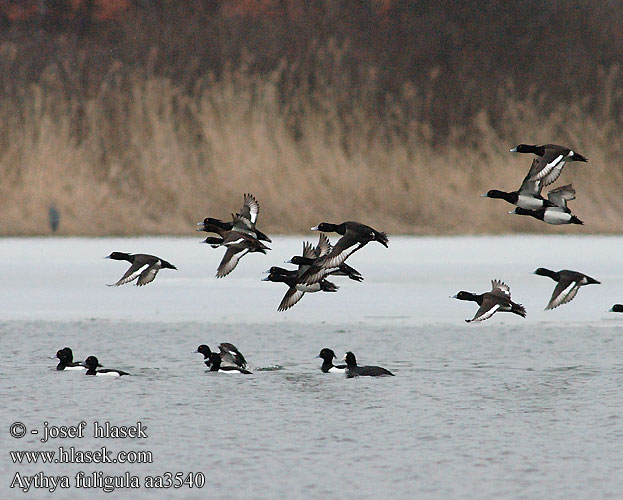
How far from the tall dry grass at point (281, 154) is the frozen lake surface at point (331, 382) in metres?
3.24

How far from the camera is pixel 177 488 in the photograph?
5844 mm

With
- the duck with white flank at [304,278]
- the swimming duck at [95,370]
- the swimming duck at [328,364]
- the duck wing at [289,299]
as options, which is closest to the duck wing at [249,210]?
the duck with white flank at [304,278]

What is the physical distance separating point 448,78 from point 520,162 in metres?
3.16

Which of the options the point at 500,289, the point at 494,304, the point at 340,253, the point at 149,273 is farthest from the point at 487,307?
the point at 149,273

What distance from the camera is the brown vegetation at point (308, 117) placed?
59.1ft

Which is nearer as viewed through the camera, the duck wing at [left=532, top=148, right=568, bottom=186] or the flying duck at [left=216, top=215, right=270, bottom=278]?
the flying duck at [left=216, top=215, right=270, bottom=278]

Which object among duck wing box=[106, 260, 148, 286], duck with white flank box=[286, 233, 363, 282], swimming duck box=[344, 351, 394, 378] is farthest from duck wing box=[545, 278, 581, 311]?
duck wing box=[106, 260, 148, 286]

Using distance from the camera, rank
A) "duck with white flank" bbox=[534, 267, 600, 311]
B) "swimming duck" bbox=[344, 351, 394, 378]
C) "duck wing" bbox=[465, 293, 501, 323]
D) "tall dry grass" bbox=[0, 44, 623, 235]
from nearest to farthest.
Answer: "swimming duck" bbox=[344, 351, 394, 378] → "duck wing" bbox=[465, 293, 501, 323] → "duck with white flank" bbox=[534, 267, 600, 311] → "tall dry grass" bbox=[0, 44, 623, 235]

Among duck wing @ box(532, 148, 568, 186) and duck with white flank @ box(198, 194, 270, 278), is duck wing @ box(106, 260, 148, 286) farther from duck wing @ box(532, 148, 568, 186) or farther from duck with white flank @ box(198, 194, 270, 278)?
duck wing @ box(532, 148, 568, 186)

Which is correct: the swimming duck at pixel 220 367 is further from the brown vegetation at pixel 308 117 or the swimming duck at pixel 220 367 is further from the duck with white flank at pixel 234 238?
the brown vegetation at pixel 308 117

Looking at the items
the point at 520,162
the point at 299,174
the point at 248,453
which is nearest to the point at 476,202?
the point at 520,162

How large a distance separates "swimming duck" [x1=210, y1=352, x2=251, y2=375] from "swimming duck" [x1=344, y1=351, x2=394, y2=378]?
614 millimetres

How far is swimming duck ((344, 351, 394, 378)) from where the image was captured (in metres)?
8.54

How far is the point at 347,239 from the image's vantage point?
842 centimetres
